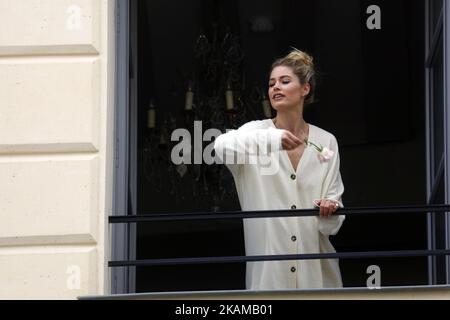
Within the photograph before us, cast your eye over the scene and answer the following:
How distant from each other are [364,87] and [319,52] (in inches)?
19.2

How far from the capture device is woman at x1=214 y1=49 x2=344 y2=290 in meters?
10.2

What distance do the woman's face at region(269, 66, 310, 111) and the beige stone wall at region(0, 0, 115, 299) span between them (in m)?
0.95

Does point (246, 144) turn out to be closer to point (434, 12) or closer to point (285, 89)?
point (285, 89)

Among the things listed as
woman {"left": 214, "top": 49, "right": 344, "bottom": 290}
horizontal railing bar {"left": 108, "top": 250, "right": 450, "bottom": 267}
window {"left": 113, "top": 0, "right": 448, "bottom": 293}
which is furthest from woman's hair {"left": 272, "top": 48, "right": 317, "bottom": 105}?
window {"left": 113, "top": 0, "right": 448, "bottom": 293}

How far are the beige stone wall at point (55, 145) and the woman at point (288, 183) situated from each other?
0.77 m

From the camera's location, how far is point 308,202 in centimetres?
1033

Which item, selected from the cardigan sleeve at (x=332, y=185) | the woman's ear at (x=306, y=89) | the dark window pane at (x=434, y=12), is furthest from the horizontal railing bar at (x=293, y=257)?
the dark window pane at (x=434, y=12)

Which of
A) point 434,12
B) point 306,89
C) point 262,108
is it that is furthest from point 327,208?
point 262,108

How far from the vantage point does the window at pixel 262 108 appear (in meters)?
13.5

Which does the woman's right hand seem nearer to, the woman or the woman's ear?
the woman

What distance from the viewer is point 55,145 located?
9906mm

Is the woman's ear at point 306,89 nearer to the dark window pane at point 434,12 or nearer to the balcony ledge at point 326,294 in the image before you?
the dark window pane at point 434,12

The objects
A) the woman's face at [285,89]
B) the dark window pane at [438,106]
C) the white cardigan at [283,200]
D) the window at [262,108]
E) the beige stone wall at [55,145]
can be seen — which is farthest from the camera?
the window at [262,108]
